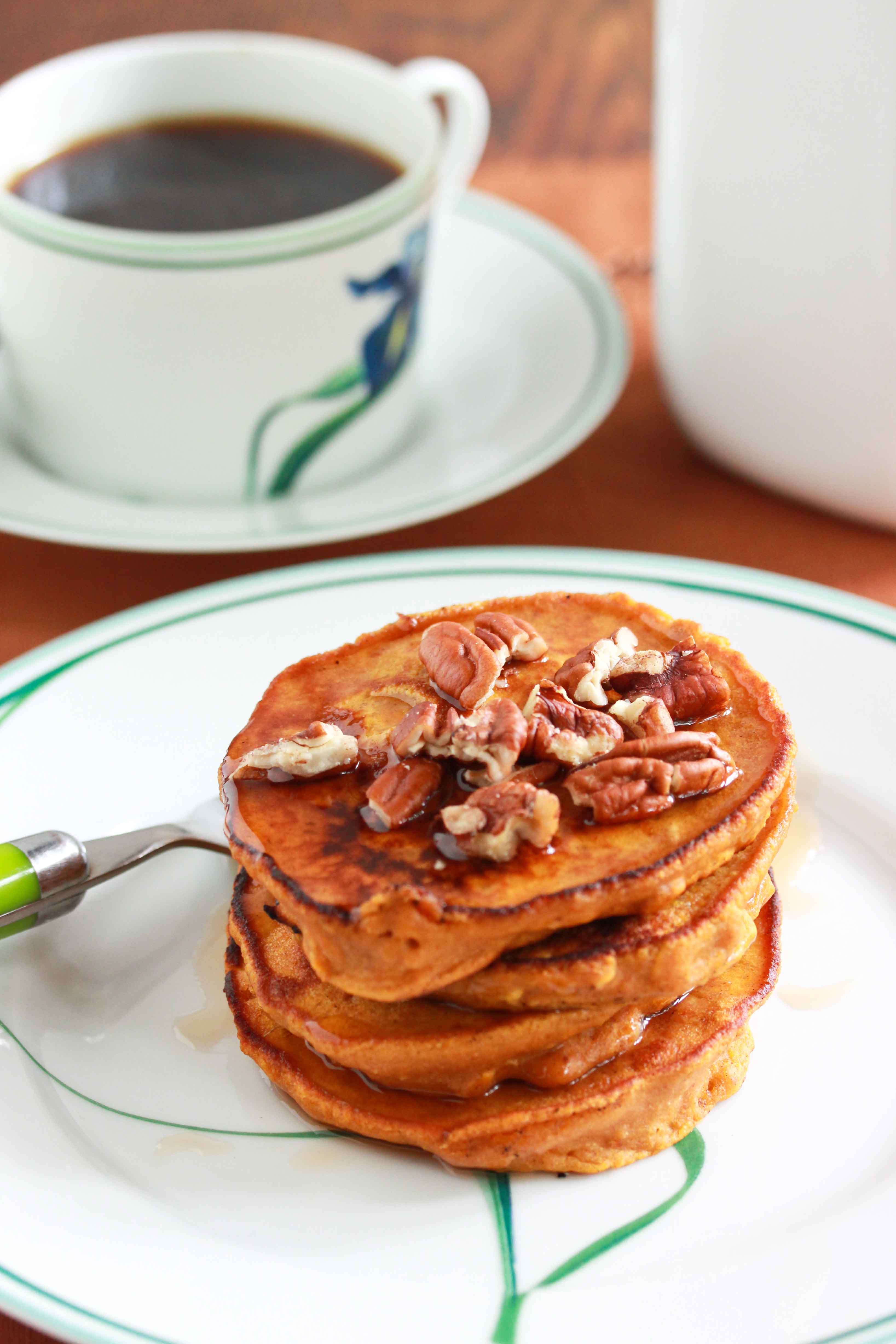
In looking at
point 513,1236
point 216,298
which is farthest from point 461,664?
point 216,298

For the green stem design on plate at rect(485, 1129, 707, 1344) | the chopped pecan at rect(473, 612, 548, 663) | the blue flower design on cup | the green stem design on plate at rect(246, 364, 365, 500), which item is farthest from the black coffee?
the green stem design on plate at rect(485, 1129, 707, 1344)

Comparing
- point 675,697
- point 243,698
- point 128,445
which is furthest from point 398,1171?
point 128,445

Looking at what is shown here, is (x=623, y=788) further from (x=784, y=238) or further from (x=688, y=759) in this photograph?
(x=784, y=238)

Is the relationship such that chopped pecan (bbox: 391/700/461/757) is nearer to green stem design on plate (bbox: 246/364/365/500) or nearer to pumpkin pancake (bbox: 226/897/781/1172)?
pumpkin pancake (bbox: 226/897/781/1172)

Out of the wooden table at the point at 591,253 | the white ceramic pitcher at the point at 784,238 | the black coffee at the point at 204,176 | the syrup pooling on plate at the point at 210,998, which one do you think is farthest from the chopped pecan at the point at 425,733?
the black coffee at the point at 204,176

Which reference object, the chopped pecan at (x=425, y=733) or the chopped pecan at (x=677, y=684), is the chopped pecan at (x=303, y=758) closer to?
the chopped pecan at (x=425, y=733)

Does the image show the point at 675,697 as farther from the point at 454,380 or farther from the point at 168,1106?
the point at 454,380
